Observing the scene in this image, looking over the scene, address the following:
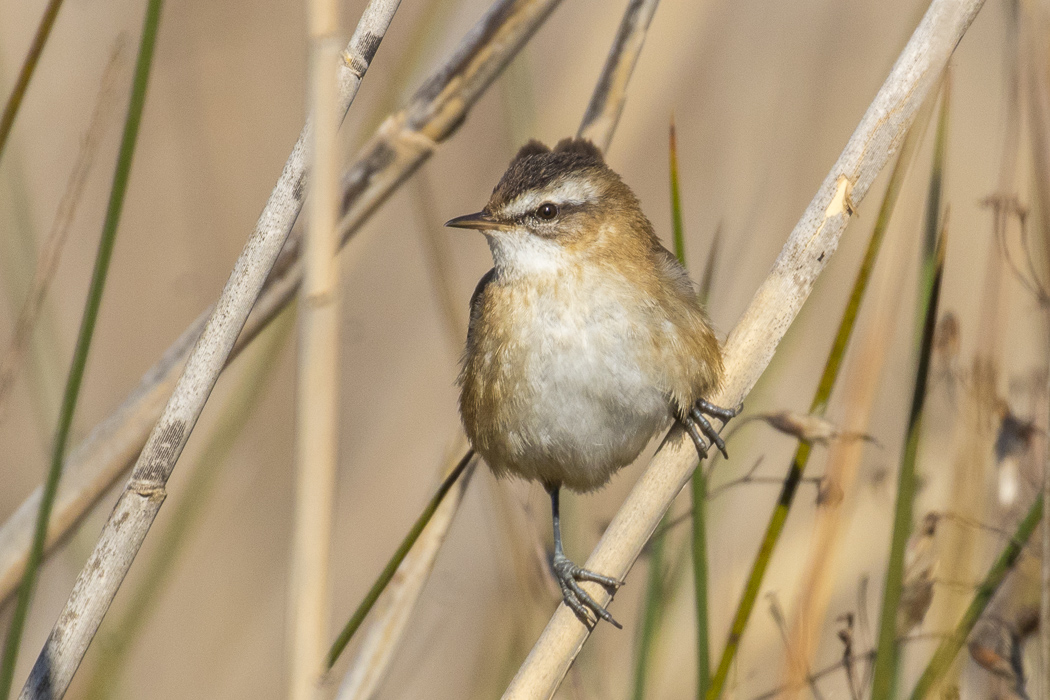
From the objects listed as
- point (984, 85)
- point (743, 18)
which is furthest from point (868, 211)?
point (743, 18)

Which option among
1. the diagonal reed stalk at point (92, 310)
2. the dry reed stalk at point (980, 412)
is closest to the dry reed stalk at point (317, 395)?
the diagonal reed stalk at point (92, 310)

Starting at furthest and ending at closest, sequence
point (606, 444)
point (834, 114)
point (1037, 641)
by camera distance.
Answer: point (834, 114) < point (606, 444) < point (1037, 641)

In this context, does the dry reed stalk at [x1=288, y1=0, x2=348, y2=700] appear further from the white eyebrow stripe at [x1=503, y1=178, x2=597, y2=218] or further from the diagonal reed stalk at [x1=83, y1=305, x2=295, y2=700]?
the white eyebrow stripe at [x1=503, y1=178, x2=597, y2=218]

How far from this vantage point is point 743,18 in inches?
163

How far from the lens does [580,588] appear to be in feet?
7.29

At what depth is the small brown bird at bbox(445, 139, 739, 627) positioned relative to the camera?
2.30 m

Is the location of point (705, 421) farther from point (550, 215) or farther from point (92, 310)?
point (92, 310)

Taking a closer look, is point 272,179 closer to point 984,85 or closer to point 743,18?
point 743,18

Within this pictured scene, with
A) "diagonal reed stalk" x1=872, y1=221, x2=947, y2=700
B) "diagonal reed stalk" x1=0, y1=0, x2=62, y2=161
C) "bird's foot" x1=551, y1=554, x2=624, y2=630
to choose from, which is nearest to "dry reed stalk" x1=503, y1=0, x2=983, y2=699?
"bird's foot" x1=551, y1=554, x2=624, y2=630

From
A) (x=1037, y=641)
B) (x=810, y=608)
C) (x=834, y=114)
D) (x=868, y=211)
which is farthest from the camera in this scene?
(x=834, y=114)

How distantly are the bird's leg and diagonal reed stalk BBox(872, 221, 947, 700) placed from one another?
51cm

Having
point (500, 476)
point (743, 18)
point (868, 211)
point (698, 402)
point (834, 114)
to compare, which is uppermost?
point (743, 18)

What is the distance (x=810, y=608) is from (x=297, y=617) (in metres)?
1.16

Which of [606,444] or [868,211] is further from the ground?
[868,211]
